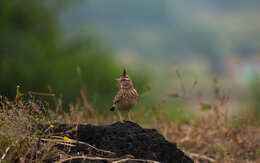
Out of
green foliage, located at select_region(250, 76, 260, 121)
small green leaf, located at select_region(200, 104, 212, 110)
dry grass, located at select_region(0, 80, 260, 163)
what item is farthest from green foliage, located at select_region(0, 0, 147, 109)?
small green leaf, located at select_region(200, 104, 212, 110)

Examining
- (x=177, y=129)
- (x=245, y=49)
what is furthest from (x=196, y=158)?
(x=245, y=49)

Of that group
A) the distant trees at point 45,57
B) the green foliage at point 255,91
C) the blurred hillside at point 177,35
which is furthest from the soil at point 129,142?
the blurred hillside at point 177,35

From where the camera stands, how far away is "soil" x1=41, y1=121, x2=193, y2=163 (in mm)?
3506

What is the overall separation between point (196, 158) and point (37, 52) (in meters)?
16.2

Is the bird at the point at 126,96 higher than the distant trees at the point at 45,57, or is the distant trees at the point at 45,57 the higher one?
the distant trees at the point at 45,57

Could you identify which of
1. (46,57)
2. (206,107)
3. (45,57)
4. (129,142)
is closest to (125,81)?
(129,142)

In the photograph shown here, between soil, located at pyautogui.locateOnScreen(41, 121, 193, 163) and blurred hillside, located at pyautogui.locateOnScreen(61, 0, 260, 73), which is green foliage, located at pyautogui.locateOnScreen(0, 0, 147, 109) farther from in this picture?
blurred hillside, located at pyautogui.locateOnScreen(61, 0, 260, 73)

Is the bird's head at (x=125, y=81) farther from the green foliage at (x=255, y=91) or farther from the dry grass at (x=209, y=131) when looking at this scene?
the green foliage at (x=255, y=91)

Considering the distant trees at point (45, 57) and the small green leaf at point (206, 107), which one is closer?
the small green leaf at point (206, 107)

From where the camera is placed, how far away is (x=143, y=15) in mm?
196125

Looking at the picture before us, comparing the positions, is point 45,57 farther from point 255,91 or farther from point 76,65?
point 255,91

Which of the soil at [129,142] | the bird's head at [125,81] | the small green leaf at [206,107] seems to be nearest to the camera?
the soil at [129,142]

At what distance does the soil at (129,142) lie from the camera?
351 centimetres

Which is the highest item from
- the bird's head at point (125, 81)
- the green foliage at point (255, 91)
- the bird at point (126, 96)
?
the green foliage at point (255, 91)
